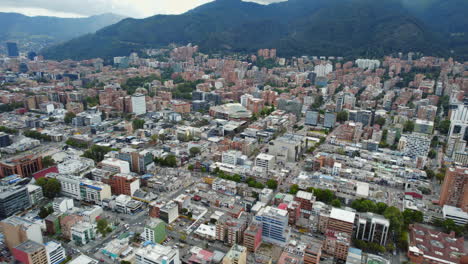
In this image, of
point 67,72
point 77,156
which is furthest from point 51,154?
point 67,72

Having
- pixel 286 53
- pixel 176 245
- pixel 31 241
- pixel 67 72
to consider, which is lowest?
pixel 176 245

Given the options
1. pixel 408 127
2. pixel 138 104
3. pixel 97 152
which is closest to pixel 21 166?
pixel 97 152

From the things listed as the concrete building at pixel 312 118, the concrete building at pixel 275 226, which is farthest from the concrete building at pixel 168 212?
the concrete building at pixel 312 118

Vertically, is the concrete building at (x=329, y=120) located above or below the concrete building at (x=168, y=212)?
above

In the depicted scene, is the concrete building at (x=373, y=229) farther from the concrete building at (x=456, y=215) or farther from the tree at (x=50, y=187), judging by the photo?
the tree at (x=50, y=187)

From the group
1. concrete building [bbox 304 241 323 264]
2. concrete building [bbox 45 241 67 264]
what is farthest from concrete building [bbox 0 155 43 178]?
concrete building [bbox 304 241 323 264]

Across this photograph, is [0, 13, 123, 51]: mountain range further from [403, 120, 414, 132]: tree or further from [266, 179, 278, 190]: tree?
[403, 120, 414, 132]: tree

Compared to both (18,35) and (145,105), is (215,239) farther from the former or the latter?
(18,35)
